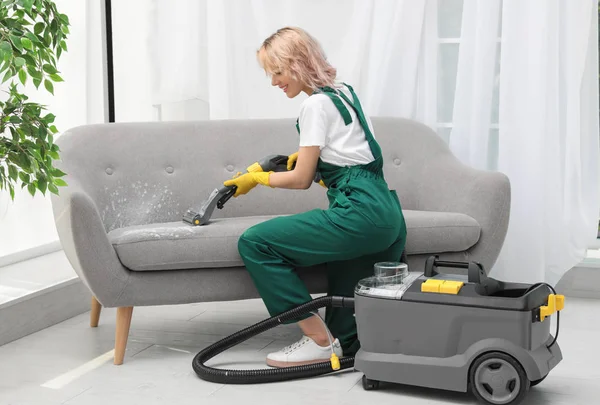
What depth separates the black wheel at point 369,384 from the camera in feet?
8.11

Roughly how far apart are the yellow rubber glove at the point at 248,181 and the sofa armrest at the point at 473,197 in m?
0.77

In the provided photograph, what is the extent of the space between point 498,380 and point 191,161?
149 cm

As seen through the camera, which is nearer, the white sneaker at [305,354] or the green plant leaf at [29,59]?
the green plant leaf at [29,59]

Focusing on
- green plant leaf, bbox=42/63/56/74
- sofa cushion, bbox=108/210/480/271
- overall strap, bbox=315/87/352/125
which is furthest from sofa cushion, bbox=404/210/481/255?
green plant leaf, bbox=42/63/56/74

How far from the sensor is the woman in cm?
262

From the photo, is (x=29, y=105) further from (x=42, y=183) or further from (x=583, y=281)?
(x=583, y=281)

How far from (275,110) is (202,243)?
1.15 meters

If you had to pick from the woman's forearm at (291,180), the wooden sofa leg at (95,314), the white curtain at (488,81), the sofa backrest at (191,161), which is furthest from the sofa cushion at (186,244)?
the white curtain at (488,81)

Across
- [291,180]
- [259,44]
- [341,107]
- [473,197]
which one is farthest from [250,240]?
[259,44]

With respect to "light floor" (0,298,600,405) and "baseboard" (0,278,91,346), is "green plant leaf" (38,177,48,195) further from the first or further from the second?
"baseboard" (0,278,91,346)

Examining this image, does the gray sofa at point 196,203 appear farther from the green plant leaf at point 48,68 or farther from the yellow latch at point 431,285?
the green plant leaf at point 48,68

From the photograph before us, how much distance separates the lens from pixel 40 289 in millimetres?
3248

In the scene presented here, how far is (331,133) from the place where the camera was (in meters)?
2.67

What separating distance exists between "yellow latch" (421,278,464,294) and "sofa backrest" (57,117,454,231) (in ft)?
3.19
